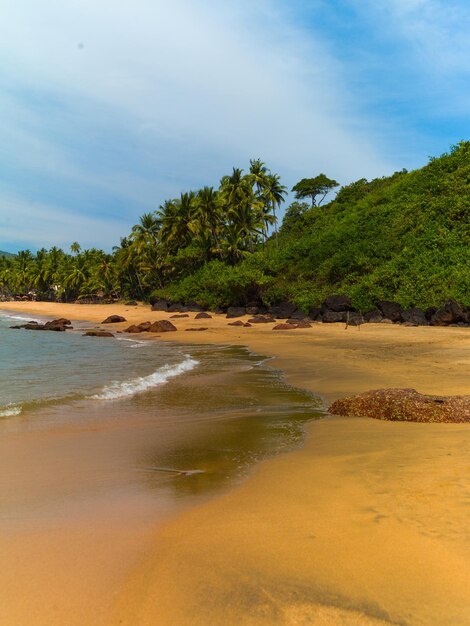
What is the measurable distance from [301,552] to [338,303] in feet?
90.7

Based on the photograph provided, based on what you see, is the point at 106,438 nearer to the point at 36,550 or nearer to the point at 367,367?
the point at 36,550

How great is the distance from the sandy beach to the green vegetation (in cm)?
2373

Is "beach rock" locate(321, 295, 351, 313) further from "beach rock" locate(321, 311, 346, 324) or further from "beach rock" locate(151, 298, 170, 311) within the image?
"beach rock" locate(151, 298, 170, 311)

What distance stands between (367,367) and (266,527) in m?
9.08

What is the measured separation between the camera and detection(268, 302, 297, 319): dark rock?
108 ft

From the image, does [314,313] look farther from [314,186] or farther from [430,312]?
[314,186]

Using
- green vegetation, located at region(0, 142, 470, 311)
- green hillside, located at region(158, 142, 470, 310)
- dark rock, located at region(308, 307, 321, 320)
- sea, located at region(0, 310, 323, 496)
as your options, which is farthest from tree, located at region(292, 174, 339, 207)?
sea, located at region(0, 310, 323, 496)

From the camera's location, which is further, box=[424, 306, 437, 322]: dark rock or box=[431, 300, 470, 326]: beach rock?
box=[424, 306, 437, 322]: dark rock

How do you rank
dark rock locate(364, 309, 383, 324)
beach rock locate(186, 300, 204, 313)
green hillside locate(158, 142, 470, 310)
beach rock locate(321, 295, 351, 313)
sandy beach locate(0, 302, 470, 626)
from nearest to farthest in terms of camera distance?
sandy beach locate(0, 302, 470, 626)
dark rock locate(364, 309, 383, 324)
green hillside locate(158, 142, 470, 310)
beach rock locate(321, 295, 351, 313)
beach rock locate(186, 300, 204, 313)

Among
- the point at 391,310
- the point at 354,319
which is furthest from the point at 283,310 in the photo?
the point at 391,310

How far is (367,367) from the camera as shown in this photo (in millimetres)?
11547

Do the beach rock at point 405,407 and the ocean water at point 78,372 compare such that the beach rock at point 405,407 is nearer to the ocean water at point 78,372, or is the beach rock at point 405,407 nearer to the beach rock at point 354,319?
the ocean water at point 78,372

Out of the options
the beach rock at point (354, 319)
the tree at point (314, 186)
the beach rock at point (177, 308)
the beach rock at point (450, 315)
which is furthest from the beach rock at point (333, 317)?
the tree at point (314, 186)

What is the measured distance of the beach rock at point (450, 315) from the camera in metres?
23.4
